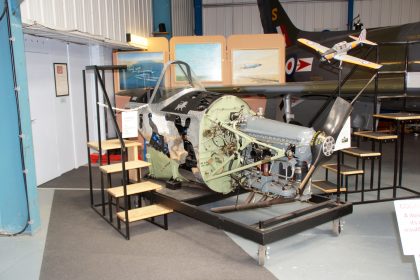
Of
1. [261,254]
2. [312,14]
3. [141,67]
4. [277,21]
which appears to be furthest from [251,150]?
[312,14]

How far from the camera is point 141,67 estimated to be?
8.70 meters

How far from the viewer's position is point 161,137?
5199 mm

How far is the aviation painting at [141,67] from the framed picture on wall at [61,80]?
61.8 inches

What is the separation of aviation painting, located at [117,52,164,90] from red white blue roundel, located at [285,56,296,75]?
14.5 feet

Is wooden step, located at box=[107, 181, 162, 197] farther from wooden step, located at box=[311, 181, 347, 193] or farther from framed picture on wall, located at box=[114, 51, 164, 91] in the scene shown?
framed picture on wall, located at box=[114, 51, 164, 91]

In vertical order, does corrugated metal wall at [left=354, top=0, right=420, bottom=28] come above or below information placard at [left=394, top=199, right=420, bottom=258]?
above

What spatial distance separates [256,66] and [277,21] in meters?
4.52

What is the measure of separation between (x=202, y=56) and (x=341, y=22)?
33.2ft

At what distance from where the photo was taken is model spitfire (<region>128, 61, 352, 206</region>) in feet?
12.9

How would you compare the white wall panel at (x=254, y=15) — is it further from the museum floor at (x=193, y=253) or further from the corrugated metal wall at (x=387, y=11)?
the museum floor at (x=193, y=253)

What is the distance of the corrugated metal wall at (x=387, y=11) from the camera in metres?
15.4

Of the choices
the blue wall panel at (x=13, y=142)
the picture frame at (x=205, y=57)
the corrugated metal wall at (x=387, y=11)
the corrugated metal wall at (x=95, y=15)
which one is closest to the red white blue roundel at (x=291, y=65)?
the picture frame at (x=205, y=57)

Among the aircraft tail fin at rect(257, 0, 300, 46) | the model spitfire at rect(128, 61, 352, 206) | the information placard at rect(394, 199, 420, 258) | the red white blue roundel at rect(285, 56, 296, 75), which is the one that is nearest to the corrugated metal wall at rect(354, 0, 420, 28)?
the aircraft tail fin at rect(257, 0, 300, 46)

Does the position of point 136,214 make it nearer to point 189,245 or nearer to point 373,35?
point 189,245
